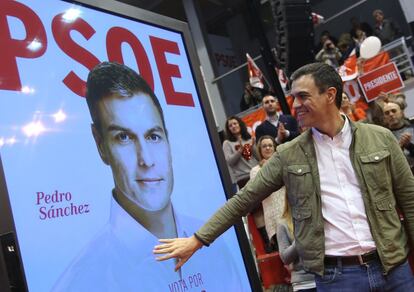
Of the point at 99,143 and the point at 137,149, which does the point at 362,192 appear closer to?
the point at 137,149

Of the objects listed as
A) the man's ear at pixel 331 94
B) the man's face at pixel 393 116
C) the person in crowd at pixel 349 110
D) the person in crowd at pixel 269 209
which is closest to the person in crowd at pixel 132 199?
the man's ear at pixel 331 94

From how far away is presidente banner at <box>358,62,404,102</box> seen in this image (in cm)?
776

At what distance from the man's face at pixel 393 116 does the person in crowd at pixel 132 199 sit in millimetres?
2592

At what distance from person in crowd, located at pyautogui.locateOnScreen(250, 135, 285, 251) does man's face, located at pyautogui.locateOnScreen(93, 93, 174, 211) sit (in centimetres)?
186

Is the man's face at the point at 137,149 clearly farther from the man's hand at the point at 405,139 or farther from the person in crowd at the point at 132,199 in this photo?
the man's hand at the point at 405,139

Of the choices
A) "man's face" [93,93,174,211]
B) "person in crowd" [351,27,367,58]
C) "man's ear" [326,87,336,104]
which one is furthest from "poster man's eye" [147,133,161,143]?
"person in crowd" [351,27,367,58]

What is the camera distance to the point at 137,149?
2090 mm

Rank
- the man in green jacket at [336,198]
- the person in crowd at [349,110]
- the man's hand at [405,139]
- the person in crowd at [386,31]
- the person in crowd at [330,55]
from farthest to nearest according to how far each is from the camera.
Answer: the person in crowd at [386,31]
the person in crowd at [330,55]
the person in crowd at [349,110]
the man's hand at [405,139]
the man in green jacket at [336,198]

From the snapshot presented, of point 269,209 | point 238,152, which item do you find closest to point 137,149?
point 269,209

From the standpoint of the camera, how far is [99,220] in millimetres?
1827

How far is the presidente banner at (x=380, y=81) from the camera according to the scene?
305 inches

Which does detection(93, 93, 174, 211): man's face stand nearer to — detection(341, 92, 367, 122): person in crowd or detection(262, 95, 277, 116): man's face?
detection(341, 92, 367, 122): person in crowd

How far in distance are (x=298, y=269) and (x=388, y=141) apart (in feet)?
5.08

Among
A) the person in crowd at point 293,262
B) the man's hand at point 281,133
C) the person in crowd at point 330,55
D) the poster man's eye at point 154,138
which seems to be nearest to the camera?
the poster man's eye at point 154,138
